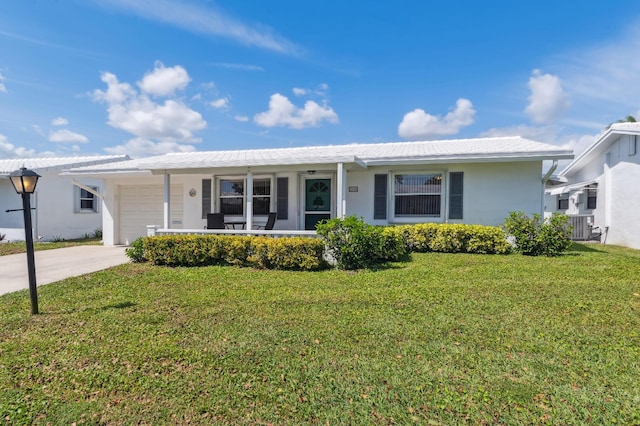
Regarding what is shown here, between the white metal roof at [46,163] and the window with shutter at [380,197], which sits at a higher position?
the white metal roof at [46,163]

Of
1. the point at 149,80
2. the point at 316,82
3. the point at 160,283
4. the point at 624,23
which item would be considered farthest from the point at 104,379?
the point at 316,82

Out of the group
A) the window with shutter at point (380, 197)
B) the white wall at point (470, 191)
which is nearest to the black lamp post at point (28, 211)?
the white wall at point (470, 191)

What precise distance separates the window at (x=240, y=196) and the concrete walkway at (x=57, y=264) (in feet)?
11.9

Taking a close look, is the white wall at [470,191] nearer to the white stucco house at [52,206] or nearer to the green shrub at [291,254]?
the green shrub at [291,254]

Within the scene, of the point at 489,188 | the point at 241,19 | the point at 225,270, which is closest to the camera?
the point at 225,270

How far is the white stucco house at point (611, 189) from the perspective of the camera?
37.9 feet

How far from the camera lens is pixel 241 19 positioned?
1037 centimetres

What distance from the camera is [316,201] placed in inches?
433

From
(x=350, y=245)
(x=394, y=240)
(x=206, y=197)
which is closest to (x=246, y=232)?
(x=350, y=245)

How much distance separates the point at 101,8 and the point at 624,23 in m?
14.3

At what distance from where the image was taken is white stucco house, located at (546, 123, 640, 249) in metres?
11.5

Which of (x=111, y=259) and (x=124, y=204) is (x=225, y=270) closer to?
(x=111, y=259)

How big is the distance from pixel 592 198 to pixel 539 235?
9440 millimetres

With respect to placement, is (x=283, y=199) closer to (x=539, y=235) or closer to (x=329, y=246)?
(x=329, y=246)
